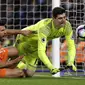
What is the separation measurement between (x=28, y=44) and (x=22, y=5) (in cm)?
232

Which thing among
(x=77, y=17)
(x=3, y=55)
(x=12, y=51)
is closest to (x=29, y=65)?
(x=12, y=51)

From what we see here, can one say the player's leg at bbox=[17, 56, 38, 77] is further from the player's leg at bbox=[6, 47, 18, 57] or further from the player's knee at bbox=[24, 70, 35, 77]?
the player's leg at bbox=[6, 47, 18, 57]

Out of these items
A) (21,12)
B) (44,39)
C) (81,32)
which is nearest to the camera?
(44,39)

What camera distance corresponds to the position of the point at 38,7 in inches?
376

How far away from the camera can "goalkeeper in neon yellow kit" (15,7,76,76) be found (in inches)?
261

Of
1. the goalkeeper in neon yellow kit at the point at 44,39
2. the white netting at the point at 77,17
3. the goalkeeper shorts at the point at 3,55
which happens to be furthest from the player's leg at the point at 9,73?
the white netting at the point at 77,17

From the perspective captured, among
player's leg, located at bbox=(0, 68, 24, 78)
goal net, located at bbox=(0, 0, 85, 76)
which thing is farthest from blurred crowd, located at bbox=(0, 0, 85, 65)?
player's leg, located at bbox=(0, 68, 24, 78)

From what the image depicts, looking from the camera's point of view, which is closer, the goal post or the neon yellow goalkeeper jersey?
the neon yellow goalkeeper jersey

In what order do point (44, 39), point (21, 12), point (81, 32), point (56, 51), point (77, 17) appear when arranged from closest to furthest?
point (44, 39) → point (81, 32) → point (56, 51) → point (77, 17) → point (21, 12)

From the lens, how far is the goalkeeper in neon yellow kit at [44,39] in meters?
6.62

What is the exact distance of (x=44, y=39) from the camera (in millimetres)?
6660

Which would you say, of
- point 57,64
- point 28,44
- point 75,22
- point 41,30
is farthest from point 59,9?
point 75,22

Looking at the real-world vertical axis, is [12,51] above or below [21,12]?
below

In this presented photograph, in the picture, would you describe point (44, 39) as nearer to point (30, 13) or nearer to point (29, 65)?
point (29, 65)
